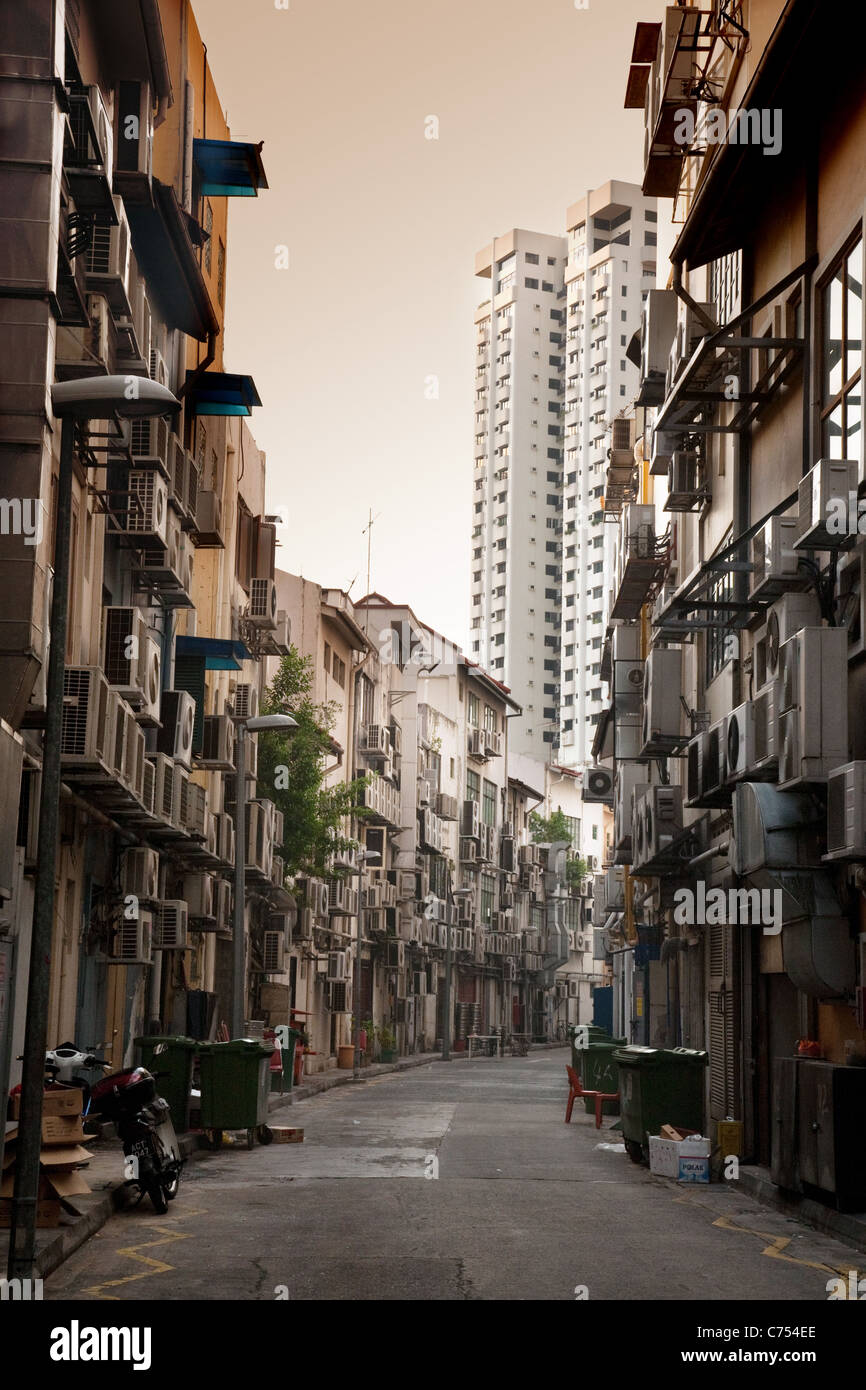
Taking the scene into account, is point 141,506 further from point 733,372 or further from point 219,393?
point 733,372

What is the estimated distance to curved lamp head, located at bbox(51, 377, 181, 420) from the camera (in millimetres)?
11531

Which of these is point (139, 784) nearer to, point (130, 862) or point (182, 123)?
point (130, 862)

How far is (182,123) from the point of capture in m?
26.6

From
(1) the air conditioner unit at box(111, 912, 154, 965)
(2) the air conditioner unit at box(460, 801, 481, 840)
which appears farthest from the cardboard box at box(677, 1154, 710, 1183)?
Result: (2) the air conditioner unit at box(460, 801, 481, 840)

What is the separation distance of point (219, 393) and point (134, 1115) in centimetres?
1773

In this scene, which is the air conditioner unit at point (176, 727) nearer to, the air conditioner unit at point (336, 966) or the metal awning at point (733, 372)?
the metal awning at point (733, 372)

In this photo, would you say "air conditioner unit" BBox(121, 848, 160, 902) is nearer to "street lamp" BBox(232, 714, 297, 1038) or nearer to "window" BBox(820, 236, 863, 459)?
"street lamp" BBox(232, 714, 297, 1038)

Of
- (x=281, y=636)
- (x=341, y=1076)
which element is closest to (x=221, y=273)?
(x=281, y=636)

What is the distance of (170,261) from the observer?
2512 centimetres

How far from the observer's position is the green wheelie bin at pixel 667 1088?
19.0m

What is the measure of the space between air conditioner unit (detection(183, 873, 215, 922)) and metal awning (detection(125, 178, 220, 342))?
937cm

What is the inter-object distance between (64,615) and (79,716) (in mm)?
6393

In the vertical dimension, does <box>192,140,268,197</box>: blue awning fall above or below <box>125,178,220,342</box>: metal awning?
above
